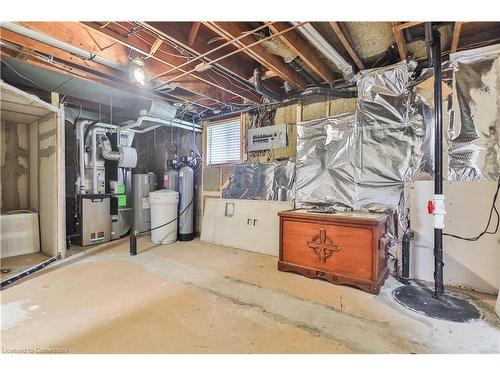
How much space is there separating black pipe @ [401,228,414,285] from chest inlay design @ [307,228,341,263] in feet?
2.40

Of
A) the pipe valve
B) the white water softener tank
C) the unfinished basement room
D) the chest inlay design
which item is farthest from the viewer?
the white water softener tank

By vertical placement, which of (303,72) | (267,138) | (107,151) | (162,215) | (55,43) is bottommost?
(162,215)

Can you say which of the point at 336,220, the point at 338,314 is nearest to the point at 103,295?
the point at 338,314

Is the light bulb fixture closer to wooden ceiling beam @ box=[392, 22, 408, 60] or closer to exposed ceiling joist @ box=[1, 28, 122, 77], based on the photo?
exposed ceiling joist @ box=[1, 28, 122, 77]

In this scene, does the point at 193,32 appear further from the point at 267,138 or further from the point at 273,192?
the point at 273,192

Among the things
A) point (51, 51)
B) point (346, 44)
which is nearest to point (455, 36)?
point (346, 44)

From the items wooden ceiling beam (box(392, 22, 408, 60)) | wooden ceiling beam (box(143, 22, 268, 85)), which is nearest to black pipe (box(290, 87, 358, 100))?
wooden ceiling beam (box(392, 22, 408, 60))

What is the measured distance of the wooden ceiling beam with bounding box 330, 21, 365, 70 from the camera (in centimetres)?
192

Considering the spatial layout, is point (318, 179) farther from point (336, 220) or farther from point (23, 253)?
point (23, 253)

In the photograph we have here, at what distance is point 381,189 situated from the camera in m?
2.74

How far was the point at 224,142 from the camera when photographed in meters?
4.26

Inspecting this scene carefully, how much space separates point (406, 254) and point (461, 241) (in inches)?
20.1

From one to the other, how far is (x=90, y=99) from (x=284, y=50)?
338cm

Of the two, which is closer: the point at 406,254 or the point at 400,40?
the point at 400,40
